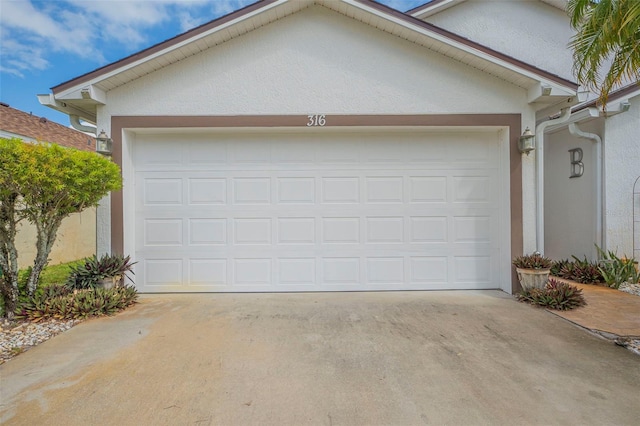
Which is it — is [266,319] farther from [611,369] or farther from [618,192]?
[618,192]

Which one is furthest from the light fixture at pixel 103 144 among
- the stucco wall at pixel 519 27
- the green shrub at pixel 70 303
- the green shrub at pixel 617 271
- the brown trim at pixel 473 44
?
the green shrub at pixel 617 271

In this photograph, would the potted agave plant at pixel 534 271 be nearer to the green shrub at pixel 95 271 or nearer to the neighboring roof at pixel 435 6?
the green shrub at pixel 95 271

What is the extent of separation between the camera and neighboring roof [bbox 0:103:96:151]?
916cm

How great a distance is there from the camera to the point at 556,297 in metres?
5.01

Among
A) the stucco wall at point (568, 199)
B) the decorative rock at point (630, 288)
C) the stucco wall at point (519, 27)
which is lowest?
the decorative rock at point (630, 288)

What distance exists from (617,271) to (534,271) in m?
2.49

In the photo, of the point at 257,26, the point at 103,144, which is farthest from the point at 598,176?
the point at 103,144

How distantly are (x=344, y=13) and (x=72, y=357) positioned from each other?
6.35 meters

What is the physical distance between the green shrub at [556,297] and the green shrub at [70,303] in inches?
254

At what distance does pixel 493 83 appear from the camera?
5777mm

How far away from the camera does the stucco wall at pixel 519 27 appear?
8648mm

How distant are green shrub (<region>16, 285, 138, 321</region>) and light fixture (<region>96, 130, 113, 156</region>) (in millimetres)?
2284

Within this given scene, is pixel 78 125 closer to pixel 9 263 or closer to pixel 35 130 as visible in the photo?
pixel 9 263

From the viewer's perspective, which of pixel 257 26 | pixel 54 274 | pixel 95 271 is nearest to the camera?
pixel 95 271
